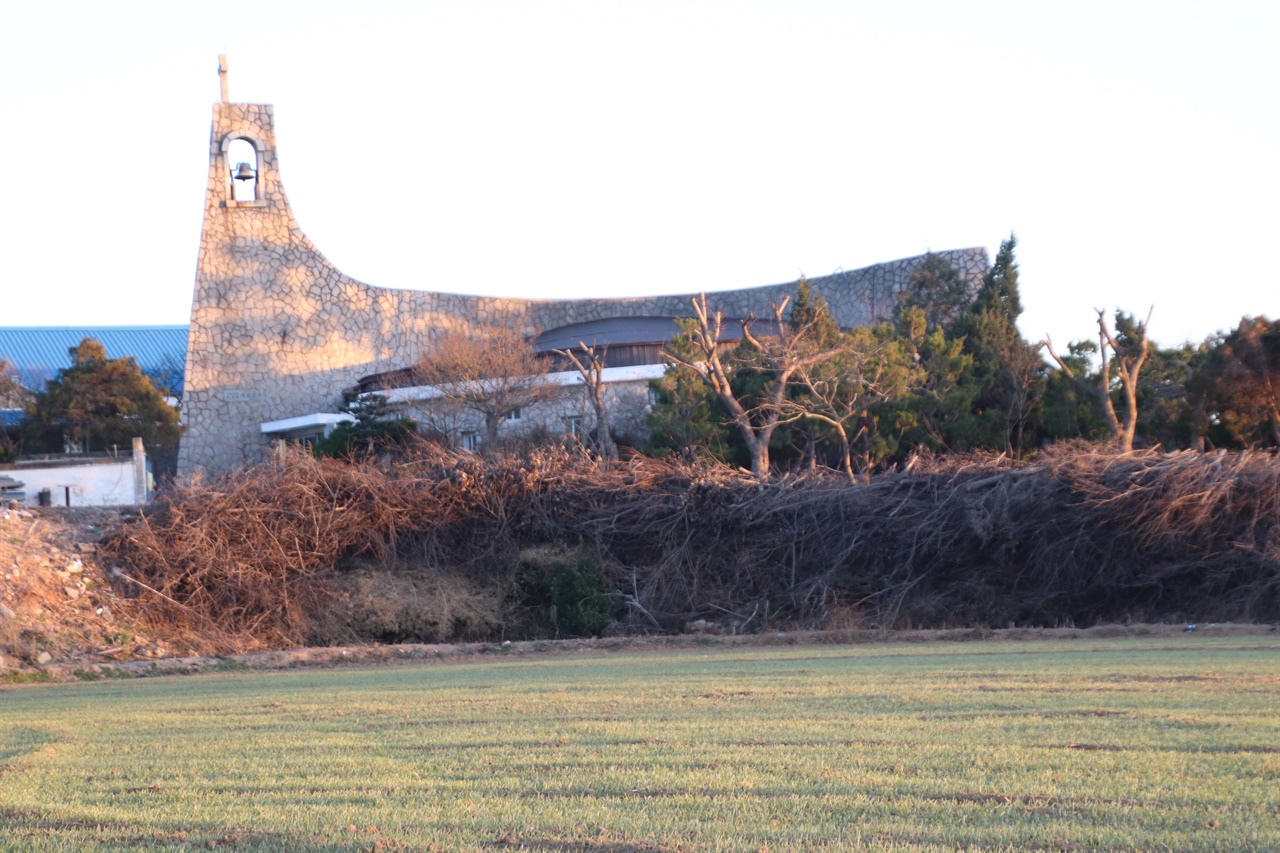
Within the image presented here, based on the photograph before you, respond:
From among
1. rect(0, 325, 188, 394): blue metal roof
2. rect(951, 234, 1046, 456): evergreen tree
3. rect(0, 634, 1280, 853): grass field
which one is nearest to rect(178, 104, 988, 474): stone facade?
rect(951, 234, 1046, 456): evergreen tree

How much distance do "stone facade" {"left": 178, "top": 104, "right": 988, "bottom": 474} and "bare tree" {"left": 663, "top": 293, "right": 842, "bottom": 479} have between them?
10383 millimetres

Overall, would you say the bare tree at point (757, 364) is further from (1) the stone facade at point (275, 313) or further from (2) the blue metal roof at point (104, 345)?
(2) the blue metal roof at point (104, 345)

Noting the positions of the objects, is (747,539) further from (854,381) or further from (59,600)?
(59,600)

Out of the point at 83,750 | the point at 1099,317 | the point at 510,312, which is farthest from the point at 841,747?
the point at 510,312

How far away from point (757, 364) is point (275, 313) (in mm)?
18964

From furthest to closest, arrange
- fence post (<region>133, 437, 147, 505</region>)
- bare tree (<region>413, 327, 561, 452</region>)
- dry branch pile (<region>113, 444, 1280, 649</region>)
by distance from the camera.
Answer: bare tree (<region>413, 327, 561, 452</region>)
fence post (<region>133, 437, 147, 505</region>)
dry branch pile (<region>113, 444, 1280, 649</region>)

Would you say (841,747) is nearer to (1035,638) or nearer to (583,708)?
(583,708)

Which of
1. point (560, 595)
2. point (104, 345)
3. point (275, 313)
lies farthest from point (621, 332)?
point (104, 345)

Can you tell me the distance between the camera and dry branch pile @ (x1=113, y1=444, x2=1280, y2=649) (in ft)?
63.7

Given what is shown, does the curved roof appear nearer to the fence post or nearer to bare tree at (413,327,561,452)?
bare tree at (413,327,561,452)

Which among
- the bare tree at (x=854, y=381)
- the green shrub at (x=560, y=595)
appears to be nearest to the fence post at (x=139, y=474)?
the green shrub at (x=560, y=595)

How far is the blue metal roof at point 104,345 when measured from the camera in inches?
2215

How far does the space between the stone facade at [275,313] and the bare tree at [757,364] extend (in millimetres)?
10383

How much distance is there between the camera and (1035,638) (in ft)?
57.2
